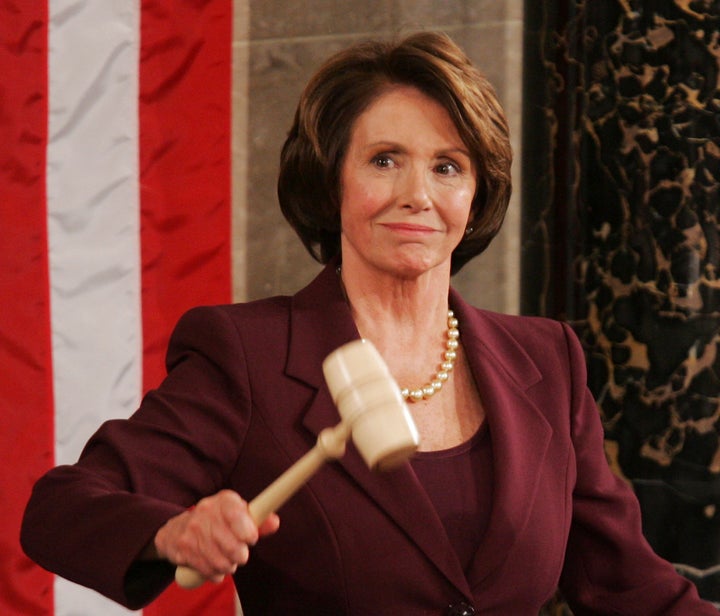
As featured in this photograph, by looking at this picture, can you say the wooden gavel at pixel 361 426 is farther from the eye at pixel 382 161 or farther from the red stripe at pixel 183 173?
the red stripe at pixel 183 173

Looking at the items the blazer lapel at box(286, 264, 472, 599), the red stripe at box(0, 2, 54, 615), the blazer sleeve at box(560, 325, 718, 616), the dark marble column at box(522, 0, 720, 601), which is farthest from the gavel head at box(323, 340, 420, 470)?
the dark marble column at box(522, 0, 720, 601)

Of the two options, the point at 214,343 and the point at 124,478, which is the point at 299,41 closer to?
the point at 214,343

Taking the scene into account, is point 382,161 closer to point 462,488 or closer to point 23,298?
point 462,488

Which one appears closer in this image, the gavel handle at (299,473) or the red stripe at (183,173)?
the gavel handle at (299,473)

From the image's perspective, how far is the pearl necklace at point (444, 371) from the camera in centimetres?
160

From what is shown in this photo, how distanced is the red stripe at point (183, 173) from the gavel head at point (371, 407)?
1.25 meters

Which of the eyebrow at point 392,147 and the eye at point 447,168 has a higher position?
the eyebrow at point 392,147

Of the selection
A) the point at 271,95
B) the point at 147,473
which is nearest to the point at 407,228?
the point at 147,473

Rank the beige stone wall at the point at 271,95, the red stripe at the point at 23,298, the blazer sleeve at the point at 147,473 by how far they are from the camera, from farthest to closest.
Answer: the beige stone wall at the point at 271,95, the red stripe at the point at 23,298, the blazer sleeve at the point at 147,473

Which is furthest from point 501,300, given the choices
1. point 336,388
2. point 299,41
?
point 336,388

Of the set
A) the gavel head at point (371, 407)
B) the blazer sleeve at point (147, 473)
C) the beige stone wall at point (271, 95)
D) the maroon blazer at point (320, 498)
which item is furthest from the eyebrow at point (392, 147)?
the beige stone wall at point (271, 95)

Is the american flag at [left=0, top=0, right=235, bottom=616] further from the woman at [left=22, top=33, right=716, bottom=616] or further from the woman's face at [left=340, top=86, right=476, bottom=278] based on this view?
the woman's face at [left=340, top=86, right=476, bottom=278]

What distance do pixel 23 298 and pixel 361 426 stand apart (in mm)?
1247

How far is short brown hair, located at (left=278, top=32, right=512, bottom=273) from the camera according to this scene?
1584 millimetres
